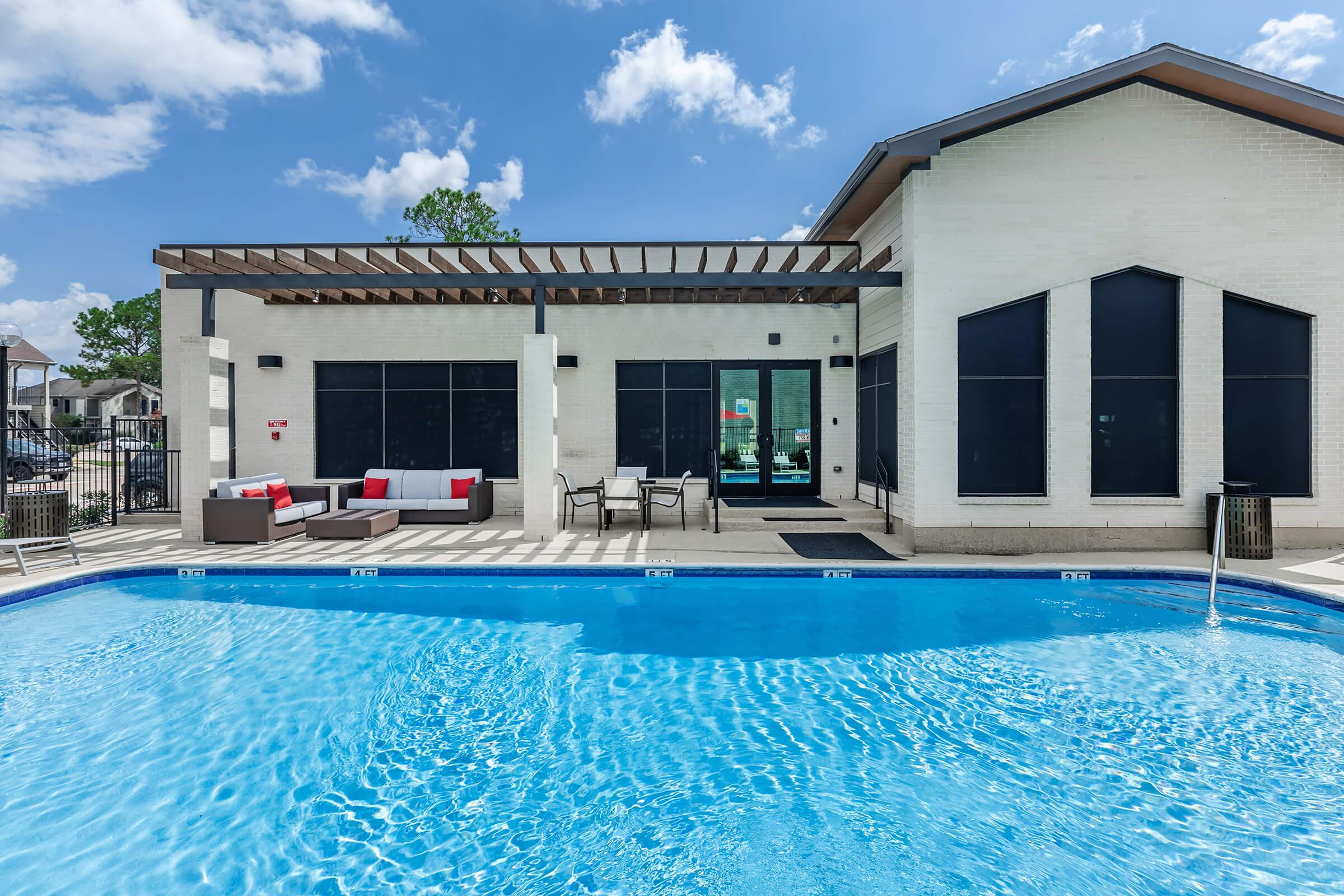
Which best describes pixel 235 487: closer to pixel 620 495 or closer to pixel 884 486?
pixel 620 495

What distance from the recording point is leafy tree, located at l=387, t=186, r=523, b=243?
73.9ft

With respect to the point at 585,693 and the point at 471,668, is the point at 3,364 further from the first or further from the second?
the point at 585,693

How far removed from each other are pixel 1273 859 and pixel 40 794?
222 inches

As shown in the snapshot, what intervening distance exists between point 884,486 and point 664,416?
3.79m

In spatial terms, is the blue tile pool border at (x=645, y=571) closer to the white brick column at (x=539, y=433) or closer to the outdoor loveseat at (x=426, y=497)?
the white brick column at (x=539, y=433)

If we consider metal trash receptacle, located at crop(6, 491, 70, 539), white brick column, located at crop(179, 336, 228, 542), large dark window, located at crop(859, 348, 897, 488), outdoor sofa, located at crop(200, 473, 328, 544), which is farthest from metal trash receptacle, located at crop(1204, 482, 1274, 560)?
metal trash receptacle, located at crop(6, 491, 70, 539)

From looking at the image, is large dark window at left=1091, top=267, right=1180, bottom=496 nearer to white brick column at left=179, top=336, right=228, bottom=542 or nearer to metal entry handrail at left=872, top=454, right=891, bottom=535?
metal entry handrail at left=872, top=454, right=891, bottom=535

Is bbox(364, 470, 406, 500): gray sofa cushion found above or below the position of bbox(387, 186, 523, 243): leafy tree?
below

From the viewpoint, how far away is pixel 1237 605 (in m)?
5.38

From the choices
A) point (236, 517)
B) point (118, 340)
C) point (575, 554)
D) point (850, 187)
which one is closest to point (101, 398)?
point (118, 340)

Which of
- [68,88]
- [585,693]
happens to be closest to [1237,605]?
[585,693]

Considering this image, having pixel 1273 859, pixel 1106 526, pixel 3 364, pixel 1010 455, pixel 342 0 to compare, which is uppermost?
pixel 342 0

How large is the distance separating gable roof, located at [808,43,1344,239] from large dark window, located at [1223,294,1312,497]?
7.17 ft

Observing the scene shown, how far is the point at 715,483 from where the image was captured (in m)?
8.56
